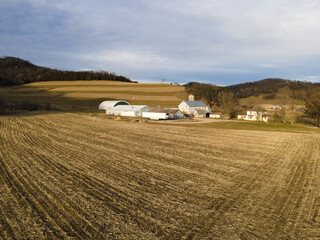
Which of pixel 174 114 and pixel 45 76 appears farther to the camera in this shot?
pixel 45 76

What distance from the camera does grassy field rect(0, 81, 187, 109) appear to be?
287 feet

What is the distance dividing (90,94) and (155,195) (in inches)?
3752

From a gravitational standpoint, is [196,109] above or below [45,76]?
below

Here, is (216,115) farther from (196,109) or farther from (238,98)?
(238,98)

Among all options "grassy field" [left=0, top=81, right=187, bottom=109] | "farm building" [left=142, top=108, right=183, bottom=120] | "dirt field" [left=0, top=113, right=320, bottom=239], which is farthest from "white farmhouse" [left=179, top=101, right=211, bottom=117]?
"dirt field" [left=0, top=113, right=320, bottom=239]

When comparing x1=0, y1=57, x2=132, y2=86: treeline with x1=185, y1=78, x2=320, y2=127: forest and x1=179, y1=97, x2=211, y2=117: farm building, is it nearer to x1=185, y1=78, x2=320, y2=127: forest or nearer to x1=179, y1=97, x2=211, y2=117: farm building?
x1=185, y1=78, x2=320, y2=127: forest

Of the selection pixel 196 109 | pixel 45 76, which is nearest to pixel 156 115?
pixel 196 109

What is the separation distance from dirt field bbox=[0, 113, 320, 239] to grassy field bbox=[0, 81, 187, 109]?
67969mm

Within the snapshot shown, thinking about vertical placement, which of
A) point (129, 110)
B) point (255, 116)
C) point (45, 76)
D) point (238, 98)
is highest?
point (45, 76)

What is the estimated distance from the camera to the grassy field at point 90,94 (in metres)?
87.6

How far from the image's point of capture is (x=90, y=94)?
9969 centimetres

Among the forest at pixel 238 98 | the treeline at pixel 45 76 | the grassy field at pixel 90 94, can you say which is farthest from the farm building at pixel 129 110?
the treeline at pixel 45 76

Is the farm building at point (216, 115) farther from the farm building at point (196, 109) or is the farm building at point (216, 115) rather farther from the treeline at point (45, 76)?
the treeline at point (45, 76)

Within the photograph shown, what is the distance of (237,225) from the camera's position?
876cm
